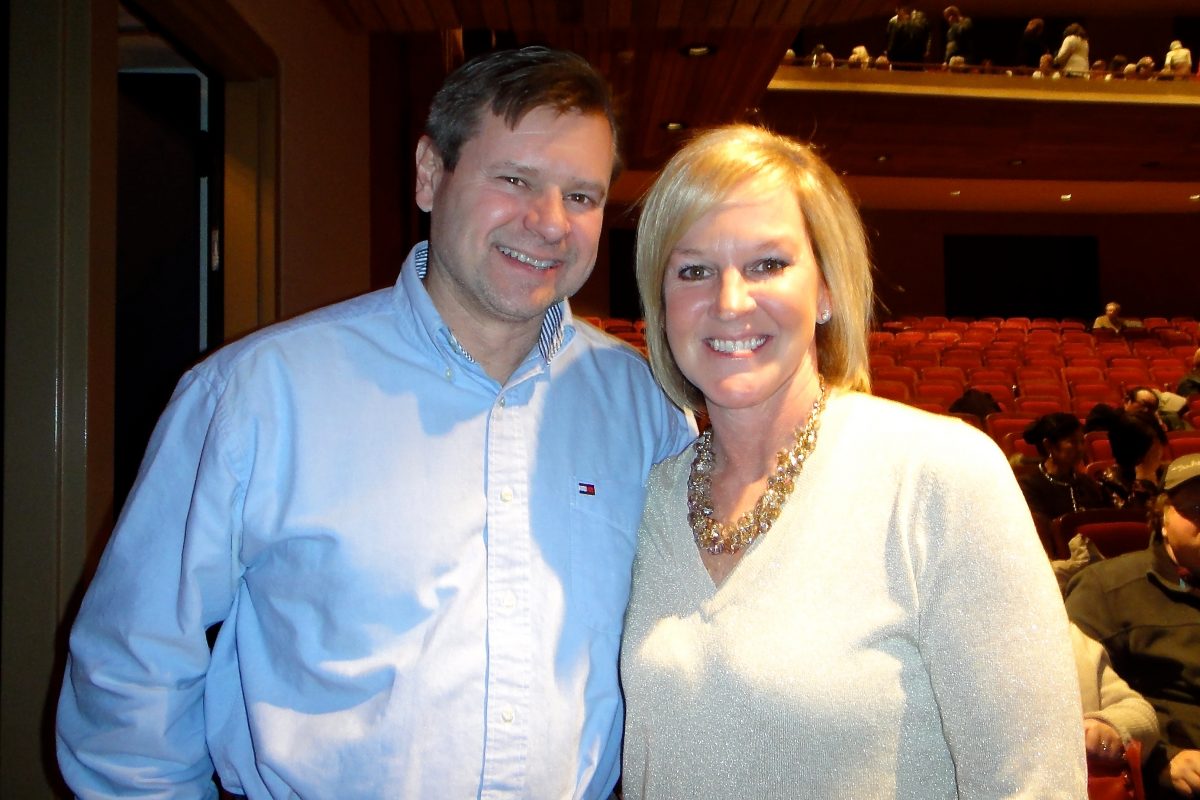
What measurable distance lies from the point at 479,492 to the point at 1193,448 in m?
6.06

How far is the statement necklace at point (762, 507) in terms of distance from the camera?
1327mm

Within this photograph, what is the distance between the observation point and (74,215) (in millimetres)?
1997

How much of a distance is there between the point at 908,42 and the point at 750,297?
12034mm

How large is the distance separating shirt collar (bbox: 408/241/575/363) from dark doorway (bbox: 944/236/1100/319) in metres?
16.4

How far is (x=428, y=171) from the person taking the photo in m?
1.59

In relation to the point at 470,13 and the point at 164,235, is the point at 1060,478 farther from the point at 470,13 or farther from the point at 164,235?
the point at 164,235

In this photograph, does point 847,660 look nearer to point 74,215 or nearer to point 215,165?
point 74,215

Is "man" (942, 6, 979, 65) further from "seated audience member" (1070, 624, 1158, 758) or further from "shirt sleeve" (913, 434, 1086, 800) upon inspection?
"shirt sleeve" (913, 434, 1086, 800)

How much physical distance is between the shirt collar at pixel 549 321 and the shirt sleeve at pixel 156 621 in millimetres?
416

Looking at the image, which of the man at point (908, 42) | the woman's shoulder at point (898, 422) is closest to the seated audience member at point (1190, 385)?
the man at point (908, 42)

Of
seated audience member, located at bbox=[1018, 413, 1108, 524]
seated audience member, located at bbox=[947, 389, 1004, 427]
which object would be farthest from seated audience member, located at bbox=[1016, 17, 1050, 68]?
seated audience member, located at bbox=[1018, 413, 1108, 524]

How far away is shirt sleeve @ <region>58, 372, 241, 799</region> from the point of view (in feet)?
4.17

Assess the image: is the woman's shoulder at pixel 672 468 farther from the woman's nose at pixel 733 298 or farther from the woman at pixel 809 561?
the woman's nose at pixel 733 298

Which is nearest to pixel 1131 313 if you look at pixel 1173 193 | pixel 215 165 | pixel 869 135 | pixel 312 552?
pixel 1173 193
